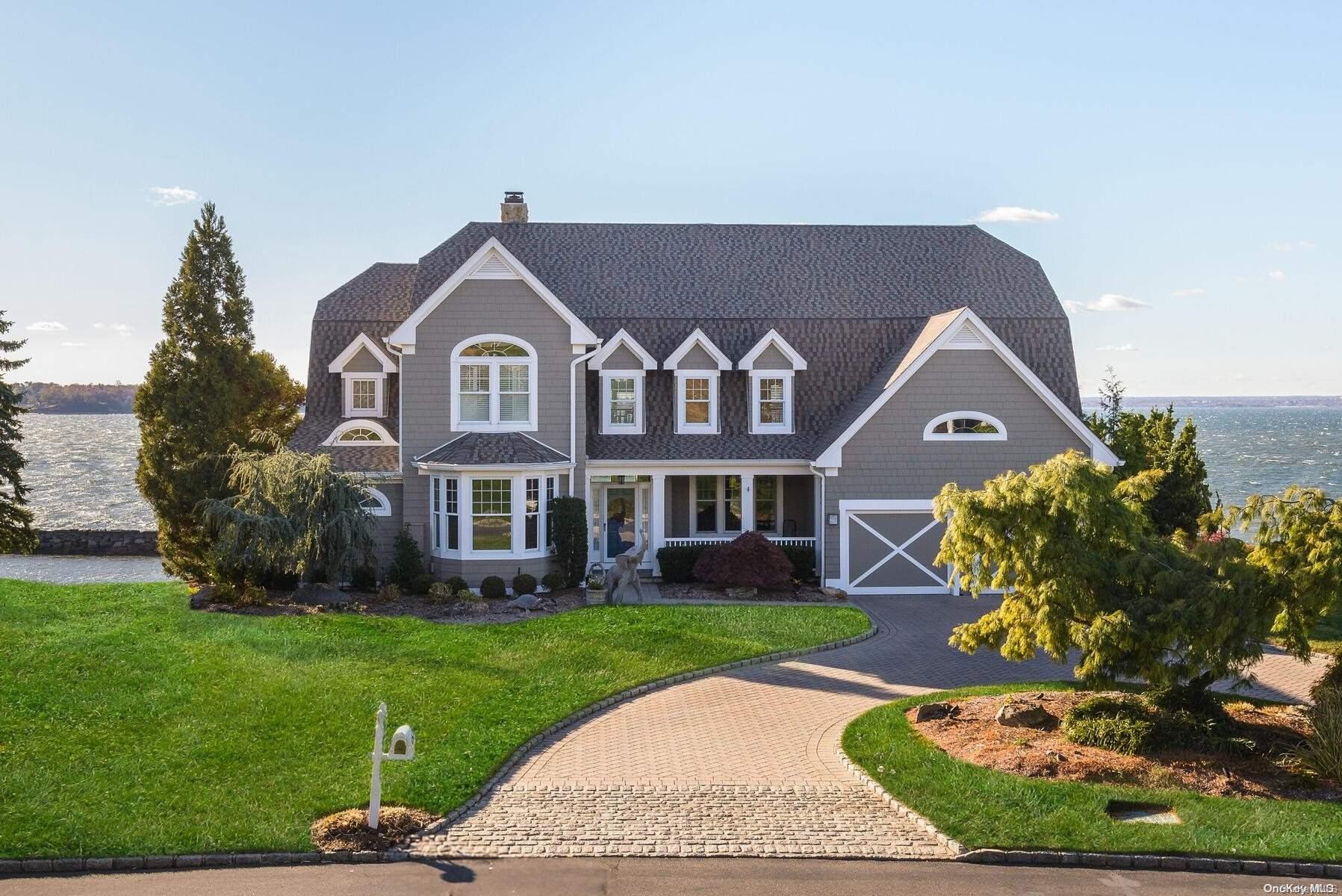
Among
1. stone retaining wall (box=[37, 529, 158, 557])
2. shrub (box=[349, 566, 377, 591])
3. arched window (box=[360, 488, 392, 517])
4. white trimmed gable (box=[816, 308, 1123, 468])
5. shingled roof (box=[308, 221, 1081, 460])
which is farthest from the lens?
stone retaining wall (box=[37, 529, 158, 557])

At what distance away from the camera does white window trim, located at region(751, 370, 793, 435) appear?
92.0ft

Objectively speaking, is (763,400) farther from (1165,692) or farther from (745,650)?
(1165,692)

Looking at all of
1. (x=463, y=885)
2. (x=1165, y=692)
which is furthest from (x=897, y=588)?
(x=463, y=885)

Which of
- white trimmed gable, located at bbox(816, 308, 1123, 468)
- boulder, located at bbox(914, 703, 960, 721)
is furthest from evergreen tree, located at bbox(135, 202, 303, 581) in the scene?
boulder, located at bbox(914, 703, 960, 721)

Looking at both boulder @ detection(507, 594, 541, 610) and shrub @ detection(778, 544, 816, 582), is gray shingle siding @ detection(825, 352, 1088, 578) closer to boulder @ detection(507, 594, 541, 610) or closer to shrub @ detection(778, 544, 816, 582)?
shrub @ detection(778, 544, 816, 582)

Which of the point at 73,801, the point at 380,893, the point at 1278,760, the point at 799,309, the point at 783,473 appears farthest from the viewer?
the point at 799,309

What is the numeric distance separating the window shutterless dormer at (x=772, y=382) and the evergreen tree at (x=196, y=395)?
46.1 feet

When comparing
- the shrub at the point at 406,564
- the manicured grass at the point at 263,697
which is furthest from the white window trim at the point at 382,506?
the manicured grass at the point at 263,697

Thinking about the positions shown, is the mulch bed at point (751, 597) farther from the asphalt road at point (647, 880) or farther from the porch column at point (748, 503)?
the asphalt road at point (647, 880)

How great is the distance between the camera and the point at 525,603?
2364cm

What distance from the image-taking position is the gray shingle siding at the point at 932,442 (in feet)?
85.3

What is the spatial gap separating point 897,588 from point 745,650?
26.4 feet

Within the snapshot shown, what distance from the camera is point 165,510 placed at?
28984 mm

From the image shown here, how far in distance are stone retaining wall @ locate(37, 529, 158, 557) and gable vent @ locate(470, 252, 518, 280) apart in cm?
2912
